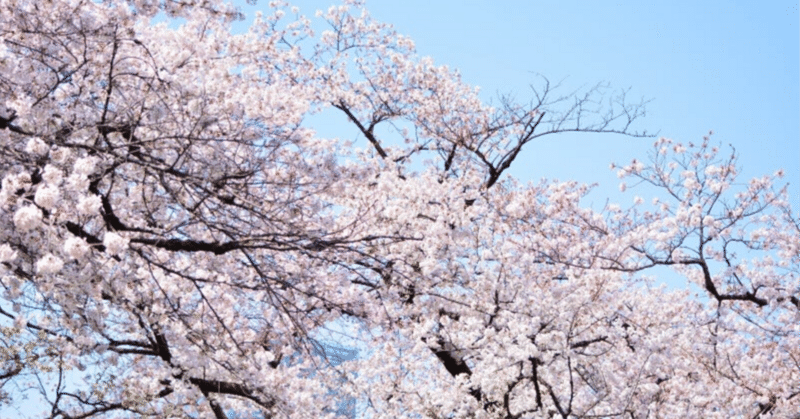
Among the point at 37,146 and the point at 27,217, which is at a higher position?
the point at 37,146

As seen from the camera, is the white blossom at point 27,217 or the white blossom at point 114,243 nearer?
the white blossom at point 27,217

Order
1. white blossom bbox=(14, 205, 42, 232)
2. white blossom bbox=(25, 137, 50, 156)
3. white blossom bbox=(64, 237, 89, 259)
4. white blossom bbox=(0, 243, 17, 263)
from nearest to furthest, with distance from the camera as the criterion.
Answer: white blossom bbox=(14, 205, 42, 232)
white blossom bbox=(64, 237, 89, 259)
white blossom bbox=(0, 243, 17, 263)
white blossom bbox=(25, 137, 50, 156)

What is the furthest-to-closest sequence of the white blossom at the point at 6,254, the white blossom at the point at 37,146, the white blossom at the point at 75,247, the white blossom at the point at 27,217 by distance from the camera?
the white blossom at the point at 37,146
the white blossom at the point at 6,254
the white blossom at the point at 75,247
the white blossom at the point at 27,217

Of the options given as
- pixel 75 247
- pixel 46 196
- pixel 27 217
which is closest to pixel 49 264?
pixel 75 247

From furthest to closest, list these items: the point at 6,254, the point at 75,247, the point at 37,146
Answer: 1. the point at 37,146
2. the point at 6,254
3. the point at 75,247

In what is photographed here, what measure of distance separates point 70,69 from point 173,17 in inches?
35.8

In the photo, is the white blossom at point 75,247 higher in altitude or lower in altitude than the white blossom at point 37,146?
lower

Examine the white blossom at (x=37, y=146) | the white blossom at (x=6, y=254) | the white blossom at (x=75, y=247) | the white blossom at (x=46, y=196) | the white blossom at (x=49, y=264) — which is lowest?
the white blossom at (x=49, y=264)

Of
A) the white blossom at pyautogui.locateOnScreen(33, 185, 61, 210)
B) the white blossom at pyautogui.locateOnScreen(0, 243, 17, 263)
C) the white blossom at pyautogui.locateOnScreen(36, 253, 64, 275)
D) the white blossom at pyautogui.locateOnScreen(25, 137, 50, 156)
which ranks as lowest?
the white blossom at pyautogui.locateOnScreen(36, 253, 64, 275)

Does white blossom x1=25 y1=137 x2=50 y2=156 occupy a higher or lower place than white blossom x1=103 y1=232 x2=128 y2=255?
higher

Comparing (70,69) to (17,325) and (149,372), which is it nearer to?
(17,325)

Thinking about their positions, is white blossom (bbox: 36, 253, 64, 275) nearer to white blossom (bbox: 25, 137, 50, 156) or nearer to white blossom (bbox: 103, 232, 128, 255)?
white blossom (bbox: 103, 232, 128, 255)

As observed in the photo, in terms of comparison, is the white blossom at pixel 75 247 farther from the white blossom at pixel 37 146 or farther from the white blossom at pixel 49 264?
the white blossom at pixel 37 146

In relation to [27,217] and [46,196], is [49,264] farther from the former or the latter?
[46,196]
